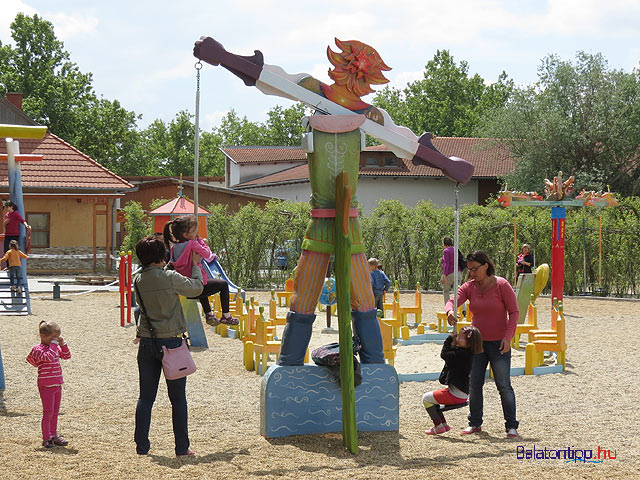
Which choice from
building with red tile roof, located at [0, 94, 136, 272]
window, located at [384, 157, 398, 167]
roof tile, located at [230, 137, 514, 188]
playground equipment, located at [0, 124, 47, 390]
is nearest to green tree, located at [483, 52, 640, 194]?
roof tile, located at [230, 137, 514, 188]

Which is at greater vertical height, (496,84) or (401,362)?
(496,84)

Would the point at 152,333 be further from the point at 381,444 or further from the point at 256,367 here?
the point at 256,367

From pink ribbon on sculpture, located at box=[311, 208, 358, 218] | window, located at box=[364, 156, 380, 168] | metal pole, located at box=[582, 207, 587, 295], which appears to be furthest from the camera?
window, located at box=[364, 156, 380, 168]

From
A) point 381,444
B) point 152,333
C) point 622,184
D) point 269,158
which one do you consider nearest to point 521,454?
point 381,444

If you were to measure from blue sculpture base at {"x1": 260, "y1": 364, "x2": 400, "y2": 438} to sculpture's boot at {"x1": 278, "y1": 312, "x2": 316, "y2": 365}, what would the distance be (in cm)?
8

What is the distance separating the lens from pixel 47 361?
6.21 m

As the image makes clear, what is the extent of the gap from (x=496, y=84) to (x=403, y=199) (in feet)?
112

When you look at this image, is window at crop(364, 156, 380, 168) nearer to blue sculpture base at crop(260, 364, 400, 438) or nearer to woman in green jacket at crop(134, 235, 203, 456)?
blue sculpture base at crop(260, 364, 400, 438)

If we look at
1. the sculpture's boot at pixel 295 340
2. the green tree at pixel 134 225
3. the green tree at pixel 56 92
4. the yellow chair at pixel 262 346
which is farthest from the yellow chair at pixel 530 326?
the green tree at pixel 56 92

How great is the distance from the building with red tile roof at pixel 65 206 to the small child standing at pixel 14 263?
13.1 meters

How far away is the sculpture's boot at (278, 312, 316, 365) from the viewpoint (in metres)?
6.75

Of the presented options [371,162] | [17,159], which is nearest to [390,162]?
[371,162]

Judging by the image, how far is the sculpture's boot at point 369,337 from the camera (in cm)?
683

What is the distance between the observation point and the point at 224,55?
6777mm
